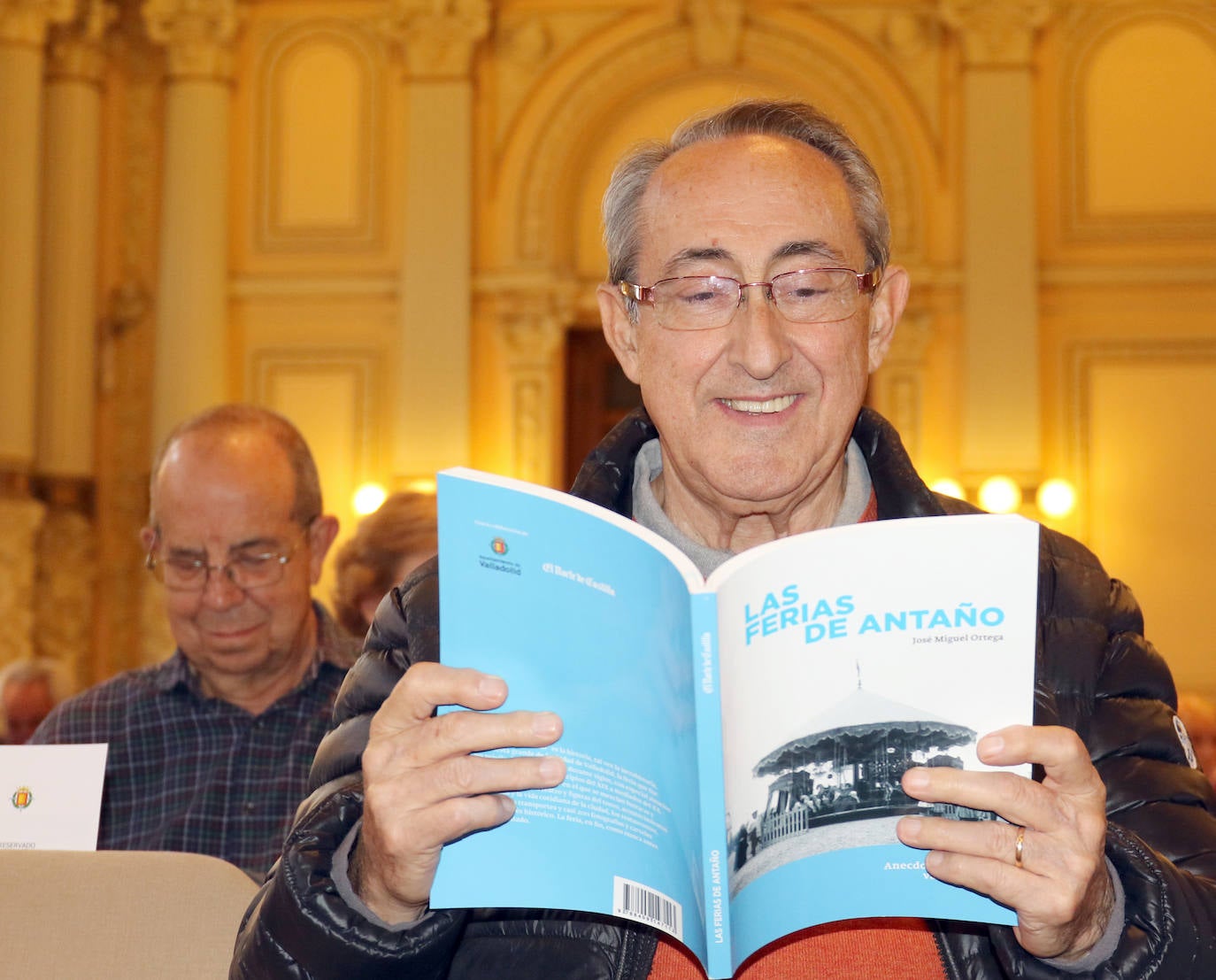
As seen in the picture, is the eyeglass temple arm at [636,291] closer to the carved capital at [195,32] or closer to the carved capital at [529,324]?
the carved capital at [529,324]

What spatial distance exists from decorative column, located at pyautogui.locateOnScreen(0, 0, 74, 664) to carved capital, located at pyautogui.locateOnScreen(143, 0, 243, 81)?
1.97 feet

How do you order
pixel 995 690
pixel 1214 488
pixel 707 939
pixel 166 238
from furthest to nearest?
pixel 166 238 → pixel 1214 488 → pixel 707 939 → pixel 995 690

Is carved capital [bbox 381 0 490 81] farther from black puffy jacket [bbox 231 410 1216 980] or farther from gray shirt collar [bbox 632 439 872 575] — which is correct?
black puffy jacket [bbox 231 410 1216 980]

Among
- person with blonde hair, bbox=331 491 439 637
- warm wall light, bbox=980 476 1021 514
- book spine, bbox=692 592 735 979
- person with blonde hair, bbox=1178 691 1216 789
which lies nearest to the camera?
book spine, bbox=692 592 735 979

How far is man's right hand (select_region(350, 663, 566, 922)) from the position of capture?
1.60 m

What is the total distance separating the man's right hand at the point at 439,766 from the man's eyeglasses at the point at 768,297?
2.70ft

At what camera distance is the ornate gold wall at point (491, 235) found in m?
10.3

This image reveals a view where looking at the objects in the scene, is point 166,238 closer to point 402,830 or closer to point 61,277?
point 61,277

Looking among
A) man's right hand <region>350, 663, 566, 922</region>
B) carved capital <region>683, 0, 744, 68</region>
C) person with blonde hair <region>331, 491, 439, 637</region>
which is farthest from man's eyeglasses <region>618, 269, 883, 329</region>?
carved capital <region>683, 0, 744, 68</region>

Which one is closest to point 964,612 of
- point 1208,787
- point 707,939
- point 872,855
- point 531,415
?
point 872,855

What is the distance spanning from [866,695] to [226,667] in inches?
86.2

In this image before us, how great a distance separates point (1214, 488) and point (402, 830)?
9.66m

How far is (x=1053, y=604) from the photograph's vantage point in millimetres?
2107

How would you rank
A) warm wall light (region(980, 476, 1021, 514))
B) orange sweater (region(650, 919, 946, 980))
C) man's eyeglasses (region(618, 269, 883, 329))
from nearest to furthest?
1. orange sweater (region(650, 919, 946, 980))
2. man's eyeglasses (region(618, 269, 883, 329))
3. warm wall light (region(980, 476, 1021, 514))
